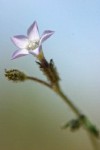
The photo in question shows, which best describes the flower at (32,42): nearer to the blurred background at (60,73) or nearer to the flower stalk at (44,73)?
the flower stalk at (44,73)

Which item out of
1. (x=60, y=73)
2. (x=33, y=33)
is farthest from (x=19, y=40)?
(x=60, y=73)

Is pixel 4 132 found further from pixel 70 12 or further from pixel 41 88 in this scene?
pixel 70 12

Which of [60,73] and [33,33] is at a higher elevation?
[60,73]

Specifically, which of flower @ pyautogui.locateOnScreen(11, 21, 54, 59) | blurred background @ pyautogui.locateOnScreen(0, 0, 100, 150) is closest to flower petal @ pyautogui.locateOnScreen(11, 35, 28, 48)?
flower @ pyautogui.locateOnScreen(11, 21, 54, 59)

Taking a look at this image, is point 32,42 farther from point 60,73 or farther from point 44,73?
point 60,73

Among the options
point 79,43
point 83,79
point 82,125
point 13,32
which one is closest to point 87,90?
point 83,79

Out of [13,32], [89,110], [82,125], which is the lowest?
[82,125]
